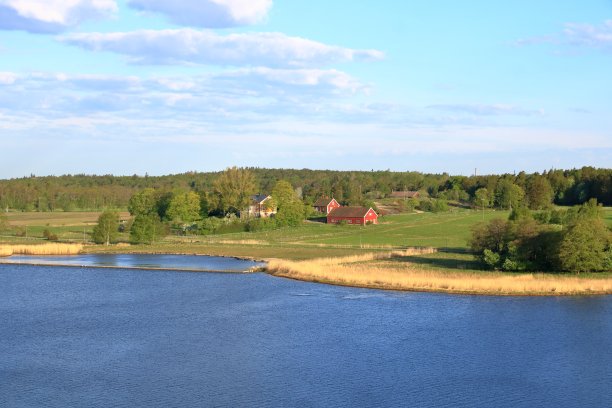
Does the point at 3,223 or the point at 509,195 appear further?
the point at 509,195

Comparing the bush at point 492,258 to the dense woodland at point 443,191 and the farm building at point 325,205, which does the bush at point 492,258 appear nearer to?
the dense woodland at point 443,191

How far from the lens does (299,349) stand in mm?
30219

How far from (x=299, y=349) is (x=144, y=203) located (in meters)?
79.1

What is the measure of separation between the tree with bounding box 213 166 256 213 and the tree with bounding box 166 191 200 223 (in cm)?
401

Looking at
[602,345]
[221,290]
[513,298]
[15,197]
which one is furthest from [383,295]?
[15,197]

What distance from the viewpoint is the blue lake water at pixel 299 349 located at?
24328mm

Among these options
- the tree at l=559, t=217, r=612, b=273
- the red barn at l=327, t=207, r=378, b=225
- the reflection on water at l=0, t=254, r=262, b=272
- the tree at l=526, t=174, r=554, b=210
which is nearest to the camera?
the tree at l=559, t=217, r=612, b=273

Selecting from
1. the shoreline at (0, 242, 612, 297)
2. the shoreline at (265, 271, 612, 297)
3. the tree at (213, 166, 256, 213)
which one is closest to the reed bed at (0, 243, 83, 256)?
the shoreline at (0, 242, 612, 297)

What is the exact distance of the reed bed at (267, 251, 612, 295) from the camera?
139 feet

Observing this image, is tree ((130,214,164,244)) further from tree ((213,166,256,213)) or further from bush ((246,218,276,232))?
tree ((213,166,256,213))

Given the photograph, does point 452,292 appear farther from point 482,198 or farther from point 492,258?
point 482,198

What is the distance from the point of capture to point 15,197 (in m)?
147

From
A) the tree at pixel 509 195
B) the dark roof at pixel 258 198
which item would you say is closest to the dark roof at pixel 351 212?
the dark roof at pixel 258 198

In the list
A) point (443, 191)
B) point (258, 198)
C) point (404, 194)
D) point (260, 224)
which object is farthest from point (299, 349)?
point (404, 194)
